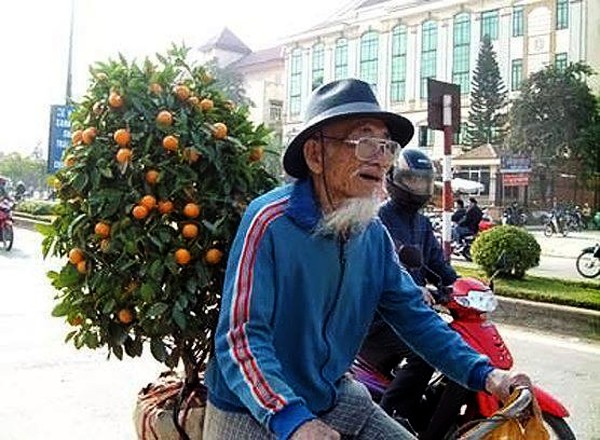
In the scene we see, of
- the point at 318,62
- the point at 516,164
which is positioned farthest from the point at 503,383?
the point at 318,62

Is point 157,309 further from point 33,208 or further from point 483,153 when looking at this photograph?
point 483,153

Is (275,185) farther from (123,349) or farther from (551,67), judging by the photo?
(551,67)

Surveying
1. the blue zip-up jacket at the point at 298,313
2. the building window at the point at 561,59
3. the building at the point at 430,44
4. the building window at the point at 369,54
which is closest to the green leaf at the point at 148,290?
the blue zip-up jacket at the point at 298,313

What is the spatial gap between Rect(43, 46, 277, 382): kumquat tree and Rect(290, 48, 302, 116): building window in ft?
206

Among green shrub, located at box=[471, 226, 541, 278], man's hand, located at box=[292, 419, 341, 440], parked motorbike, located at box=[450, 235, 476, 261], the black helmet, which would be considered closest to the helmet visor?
the black helmet

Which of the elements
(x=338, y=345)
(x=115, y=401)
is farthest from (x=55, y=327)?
(x=338, y=345)

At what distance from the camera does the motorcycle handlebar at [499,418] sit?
1722 mm

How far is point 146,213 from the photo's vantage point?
7.61 feet

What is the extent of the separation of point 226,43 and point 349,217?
256 feet

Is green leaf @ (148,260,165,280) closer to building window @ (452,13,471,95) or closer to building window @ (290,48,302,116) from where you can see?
building window @ (452,13,471,95)

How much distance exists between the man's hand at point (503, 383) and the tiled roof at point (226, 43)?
76.8 metres

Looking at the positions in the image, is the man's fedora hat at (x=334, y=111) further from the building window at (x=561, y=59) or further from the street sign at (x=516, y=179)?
the building window at (x=561, y=59)

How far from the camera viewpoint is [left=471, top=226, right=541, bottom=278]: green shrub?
10008 millimetres

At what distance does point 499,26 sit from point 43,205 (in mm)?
38292
